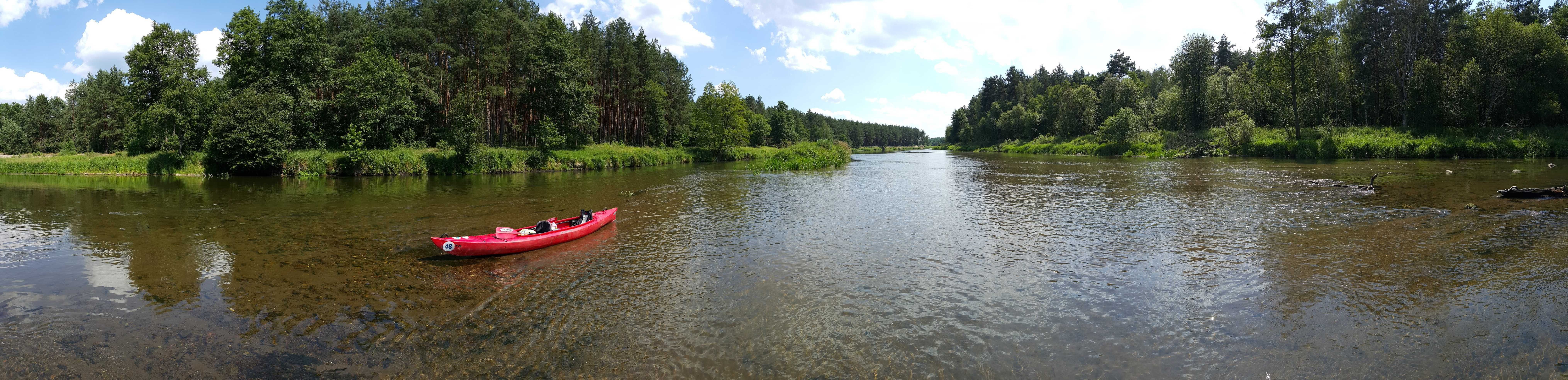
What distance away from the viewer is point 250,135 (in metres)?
38.5

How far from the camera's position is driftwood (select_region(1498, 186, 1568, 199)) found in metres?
17.7

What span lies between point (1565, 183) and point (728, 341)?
1310 inches

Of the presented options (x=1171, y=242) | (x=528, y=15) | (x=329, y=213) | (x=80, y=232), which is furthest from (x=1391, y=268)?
(x=528, y=15)

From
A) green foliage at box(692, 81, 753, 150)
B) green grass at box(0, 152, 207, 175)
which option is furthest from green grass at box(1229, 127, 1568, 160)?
green grass at box(0, 152, 207, 175)

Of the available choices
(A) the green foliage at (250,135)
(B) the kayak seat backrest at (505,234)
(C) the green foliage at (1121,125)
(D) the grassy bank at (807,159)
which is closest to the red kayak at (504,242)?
(B) the kayak seat backrest at (505,234)

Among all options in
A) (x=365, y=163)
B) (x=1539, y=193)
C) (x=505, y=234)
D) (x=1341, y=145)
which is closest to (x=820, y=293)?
(x=505, y=234)

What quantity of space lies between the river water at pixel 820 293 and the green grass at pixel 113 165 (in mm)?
26877

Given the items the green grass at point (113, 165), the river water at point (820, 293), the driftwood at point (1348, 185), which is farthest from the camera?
the green grass at point (113, 165)

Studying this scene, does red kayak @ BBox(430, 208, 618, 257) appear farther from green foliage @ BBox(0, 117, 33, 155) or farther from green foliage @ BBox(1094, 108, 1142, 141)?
green foliage @ BBox(0, 117, 33, 155)

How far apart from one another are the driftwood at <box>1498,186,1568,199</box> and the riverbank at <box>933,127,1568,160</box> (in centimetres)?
2737

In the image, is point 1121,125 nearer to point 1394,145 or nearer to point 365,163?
point 1394,145

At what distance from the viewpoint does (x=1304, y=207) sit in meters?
17.8

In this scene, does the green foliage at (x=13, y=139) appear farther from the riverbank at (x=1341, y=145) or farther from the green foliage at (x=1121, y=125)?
the green foliage at (x=1121, y=125)

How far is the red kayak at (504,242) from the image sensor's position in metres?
11.8
